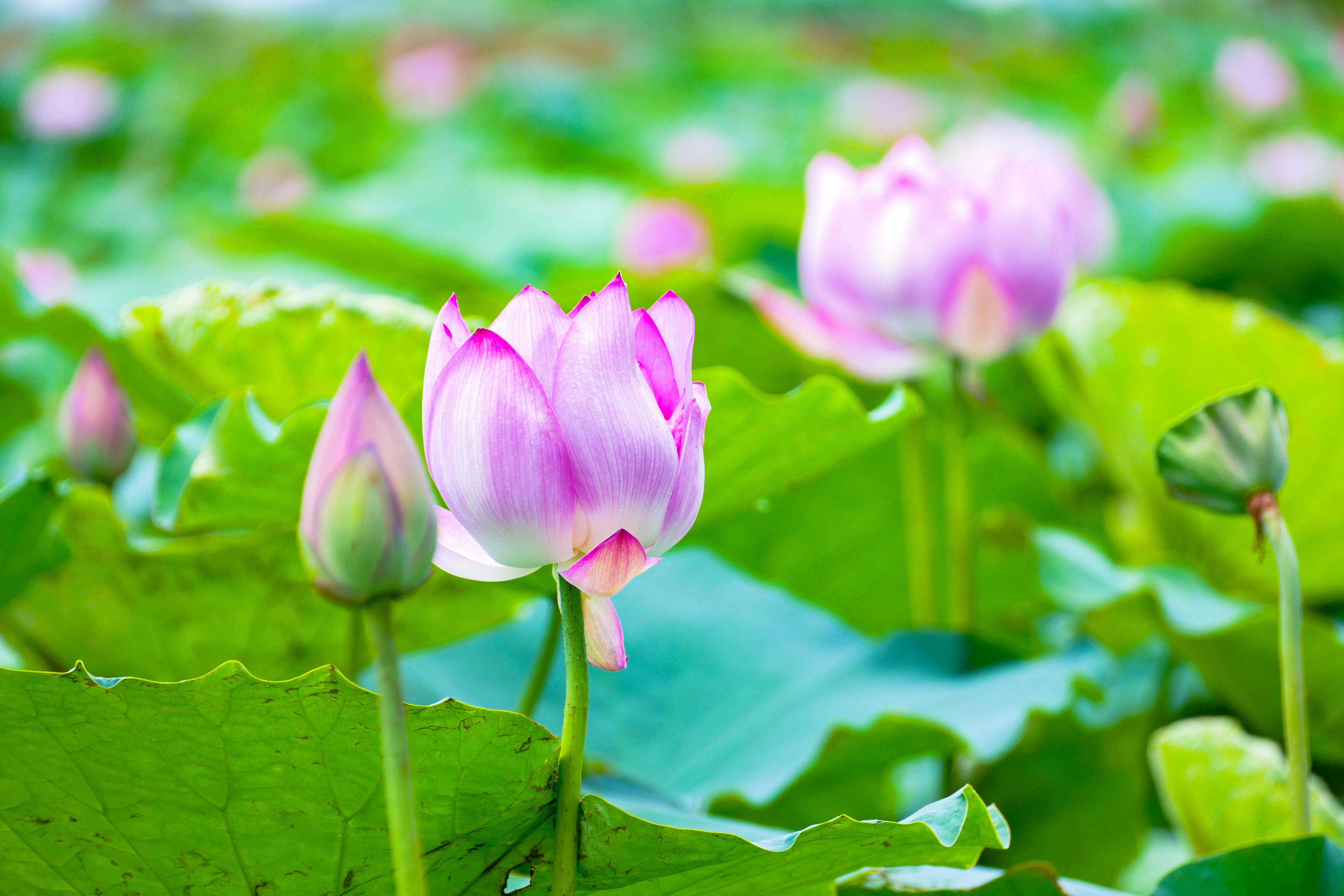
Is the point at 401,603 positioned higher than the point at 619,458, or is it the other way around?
the point at 619,458

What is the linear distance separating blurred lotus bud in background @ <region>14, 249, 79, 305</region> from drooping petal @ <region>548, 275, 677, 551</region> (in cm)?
69

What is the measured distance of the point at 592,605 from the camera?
0.38 meters

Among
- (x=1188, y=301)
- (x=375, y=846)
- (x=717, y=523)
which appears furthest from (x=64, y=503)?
(x=1188, y=301)

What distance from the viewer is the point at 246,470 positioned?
53cm

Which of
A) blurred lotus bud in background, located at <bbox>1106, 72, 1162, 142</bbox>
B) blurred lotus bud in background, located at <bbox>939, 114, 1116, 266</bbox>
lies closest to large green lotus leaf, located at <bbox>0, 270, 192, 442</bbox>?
blurred lotus bud in background, located at <bbox>939, 114, 1116, 266</bbox>

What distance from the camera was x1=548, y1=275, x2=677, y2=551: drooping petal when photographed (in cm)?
35

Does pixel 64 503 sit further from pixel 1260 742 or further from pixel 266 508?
pixel 1260 742

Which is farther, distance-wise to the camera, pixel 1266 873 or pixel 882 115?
pixel 882 115

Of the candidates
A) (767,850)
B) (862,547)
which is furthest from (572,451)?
(862,547)

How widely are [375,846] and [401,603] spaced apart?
0.89 feet

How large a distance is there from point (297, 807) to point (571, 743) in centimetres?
10

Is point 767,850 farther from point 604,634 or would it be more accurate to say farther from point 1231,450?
point 1231,450

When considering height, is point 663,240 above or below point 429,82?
above

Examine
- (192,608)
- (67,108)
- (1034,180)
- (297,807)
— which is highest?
(1034,180)
